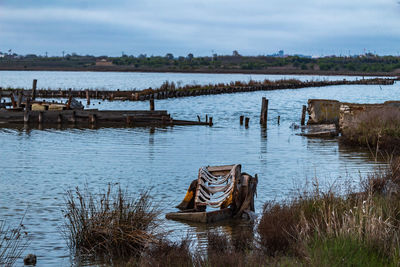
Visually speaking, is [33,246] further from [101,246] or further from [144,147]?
[144,147]

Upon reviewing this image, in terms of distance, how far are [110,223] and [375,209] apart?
4.54m

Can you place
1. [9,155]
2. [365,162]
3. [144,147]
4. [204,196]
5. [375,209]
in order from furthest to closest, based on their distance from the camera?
[144,147] → [9,155] → [365,162] → [204,196] → [375,209]

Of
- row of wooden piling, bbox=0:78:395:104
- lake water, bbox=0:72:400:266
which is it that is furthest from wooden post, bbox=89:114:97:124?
row of wooden piling, bbox=0:78:395:104

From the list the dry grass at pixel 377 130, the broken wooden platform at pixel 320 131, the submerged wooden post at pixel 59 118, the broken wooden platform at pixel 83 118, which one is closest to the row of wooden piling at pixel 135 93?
the broken wooden platform at pixel 83 118

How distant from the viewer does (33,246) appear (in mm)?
12008

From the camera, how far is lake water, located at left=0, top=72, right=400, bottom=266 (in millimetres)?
14758

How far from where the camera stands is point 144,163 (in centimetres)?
2359

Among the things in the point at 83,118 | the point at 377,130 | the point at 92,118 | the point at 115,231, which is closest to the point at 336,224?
the point at 115,231

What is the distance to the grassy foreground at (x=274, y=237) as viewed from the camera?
809 cm

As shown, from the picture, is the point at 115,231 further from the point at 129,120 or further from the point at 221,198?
the point at 129,120

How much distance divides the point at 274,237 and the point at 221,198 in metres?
4.44

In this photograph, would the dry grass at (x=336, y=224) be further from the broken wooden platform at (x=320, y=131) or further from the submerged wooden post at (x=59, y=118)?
the submerged wooden post at (x=59, y=118)

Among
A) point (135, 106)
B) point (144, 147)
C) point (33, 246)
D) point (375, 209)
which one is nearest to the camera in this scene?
point (375, 209)

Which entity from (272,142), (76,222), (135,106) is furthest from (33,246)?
(135,106)
